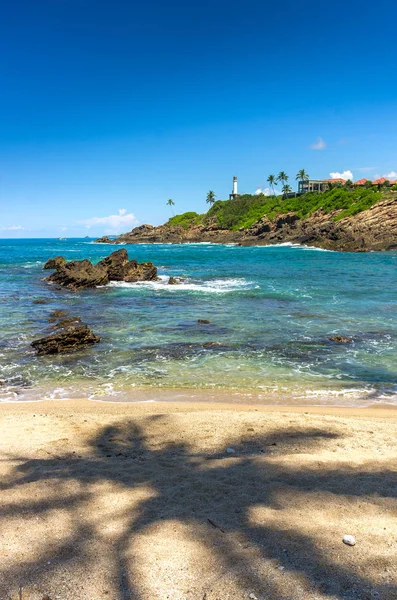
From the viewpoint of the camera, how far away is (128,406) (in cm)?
1072

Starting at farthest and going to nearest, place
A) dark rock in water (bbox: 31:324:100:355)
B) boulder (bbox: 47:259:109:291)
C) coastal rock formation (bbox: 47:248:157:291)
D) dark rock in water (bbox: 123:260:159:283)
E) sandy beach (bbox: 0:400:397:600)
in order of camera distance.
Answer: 1. dark rock in water (bbox: 123:260:159:283)
2. coastal rock formation (bbox: 47:248:157:291)
3. boulder (bbox: 47:259:109:291)
4. dark rock in water (bbox: 31:324:100:355)
5. sandy beach (bbox: 0:400:397:600)

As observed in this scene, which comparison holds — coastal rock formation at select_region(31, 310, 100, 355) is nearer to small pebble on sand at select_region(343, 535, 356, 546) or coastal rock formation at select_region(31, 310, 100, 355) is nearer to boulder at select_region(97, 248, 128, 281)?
small pebble on sand at select_region(343, 535, 356, 546)

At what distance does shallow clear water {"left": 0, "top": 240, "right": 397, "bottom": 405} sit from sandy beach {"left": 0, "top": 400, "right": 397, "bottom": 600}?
313cm

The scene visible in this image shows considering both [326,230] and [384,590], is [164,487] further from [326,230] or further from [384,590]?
[326,230]

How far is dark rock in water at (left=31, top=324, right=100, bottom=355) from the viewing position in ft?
51.9

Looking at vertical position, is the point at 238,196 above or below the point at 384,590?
above

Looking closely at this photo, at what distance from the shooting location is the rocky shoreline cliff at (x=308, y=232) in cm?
8031

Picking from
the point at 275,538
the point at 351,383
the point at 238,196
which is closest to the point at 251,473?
the point at 275,538

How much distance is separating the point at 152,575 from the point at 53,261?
51.9 m

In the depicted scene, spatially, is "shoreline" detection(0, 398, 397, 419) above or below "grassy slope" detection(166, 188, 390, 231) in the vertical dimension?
below

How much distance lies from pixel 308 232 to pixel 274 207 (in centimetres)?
3335

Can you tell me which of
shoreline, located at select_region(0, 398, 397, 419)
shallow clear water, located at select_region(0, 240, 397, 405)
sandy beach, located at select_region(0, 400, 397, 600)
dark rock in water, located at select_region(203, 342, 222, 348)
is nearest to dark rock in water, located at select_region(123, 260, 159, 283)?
shallow clear water, located at select_region(0, 240, 397, 405)

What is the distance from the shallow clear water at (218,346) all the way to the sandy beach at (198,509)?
10.3 feet

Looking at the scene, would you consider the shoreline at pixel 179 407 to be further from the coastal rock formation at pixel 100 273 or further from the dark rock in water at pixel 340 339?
the coastal rock formation at pixel 100 273
